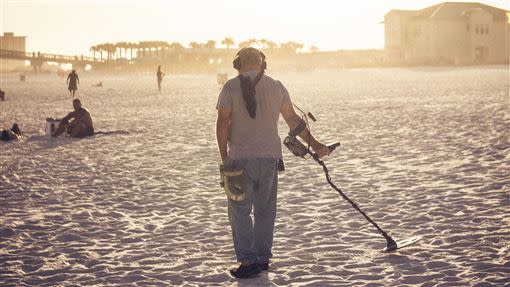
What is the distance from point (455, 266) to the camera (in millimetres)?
5410

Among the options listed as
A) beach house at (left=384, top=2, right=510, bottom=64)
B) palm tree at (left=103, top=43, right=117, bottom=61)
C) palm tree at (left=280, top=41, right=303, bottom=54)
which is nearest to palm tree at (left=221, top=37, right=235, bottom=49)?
palm tree at (left=280, top=41, right=303, bottom=54)

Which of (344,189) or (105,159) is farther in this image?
(105,159)

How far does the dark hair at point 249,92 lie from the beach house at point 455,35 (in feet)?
258

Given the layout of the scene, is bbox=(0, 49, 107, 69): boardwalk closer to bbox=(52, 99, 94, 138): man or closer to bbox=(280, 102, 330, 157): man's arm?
bbox=(52, 99, 94, 138): man

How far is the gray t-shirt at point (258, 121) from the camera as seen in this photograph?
5.24 meters

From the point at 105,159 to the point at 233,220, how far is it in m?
7.74

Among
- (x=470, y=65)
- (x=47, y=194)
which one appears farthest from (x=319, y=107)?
(x=470, y=65)

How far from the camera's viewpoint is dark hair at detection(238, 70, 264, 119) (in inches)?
A: 202

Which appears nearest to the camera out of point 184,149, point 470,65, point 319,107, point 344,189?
point 344,189

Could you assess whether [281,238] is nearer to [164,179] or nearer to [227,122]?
[227,122]

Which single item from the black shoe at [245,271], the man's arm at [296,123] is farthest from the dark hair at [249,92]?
the black shoe at [245,271]

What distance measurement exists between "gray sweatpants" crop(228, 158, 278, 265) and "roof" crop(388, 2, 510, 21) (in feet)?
291

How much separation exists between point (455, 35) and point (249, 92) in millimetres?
90545

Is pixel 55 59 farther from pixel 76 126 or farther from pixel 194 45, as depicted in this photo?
pixel 76 126
